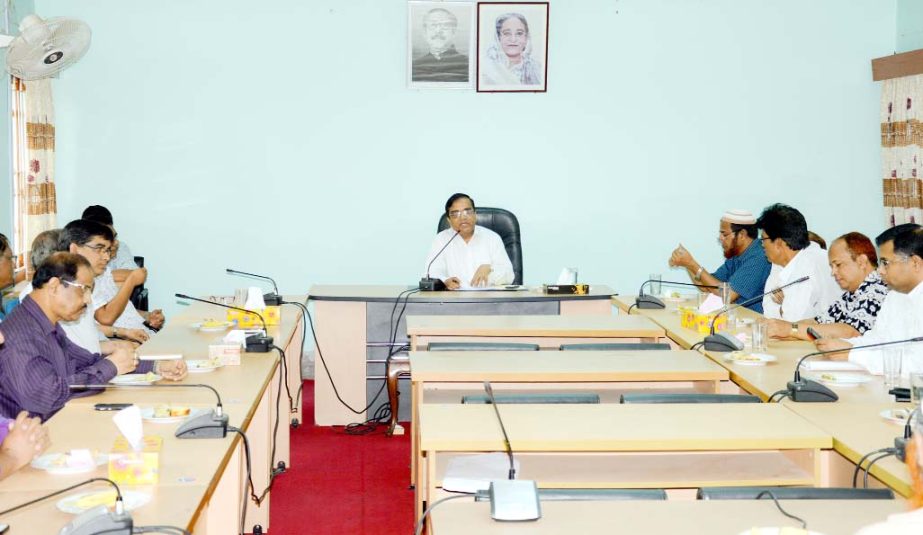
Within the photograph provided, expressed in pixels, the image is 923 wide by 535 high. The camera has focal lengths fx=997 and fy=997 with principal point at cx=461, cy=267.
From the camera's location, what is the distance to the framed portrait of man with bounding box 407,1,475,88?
654 centimetres

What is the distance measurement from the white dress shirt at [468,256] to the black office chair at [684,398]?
256 cm

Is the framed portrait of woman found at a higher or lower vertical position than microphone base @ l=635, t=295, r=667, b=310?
higher

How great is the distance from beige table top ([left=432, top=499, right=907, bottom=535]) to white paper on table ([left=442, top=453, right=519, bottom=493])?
1.89 feet

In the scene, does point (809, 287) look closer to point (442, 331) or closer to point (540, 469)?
point (442, 331)

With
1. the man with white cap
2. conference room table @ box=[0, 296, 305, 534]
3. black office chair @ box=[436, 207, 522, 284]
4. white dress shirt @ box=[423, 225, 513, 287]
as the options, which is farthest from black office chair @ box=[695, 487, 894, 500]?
black office chair @ box=[436, 207, 522, 284]

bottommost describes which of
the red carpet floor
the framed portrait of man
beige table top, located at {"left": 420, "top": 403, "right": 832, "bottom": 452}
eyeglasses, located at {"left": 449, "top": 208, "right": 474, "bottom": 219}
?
the red carpet floor

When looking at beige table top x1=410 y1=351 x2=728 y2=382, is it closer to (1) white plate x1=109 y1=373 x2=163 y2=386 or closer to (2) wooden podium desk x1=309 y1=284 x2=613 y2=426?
(1) white plate x1=109 y1=373 x2=163 y2=386

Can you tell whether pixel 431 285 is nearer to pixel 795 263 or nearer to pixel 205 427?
pixel 795 263

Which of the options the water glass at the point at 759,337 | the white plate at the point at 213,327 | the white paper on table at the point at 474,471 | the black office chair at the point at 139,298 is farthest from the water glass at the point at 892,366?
the black office chair at the point at 139,298

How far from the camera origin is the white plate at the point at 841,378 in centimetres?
330

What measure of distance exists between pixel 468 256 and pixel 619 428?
3.32 meters

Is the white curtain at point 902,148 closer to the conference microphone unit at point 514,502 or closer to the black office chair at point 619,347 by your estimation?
the black office chair at point 619,347

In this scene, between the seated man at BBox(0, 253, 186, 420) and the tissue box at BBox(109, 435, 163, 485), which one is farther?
the seated man at BBox(0, 253, 186, 420)

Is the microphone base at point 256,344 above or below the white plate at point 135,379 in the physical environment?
above
